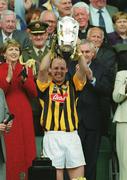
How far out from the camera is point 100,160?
39.3 feet

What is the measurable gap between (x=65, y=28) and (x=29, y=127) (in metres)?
1.70

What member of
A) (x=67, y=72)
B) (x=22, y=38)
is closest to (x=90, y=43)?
(x=67, y=72)

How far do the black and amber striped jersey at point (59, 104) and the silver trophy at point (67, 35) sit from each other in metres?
0.97

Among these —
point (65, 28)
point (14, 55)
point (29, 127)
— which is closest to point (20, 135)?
point (29, 127)

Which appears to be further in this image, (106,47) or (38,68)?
(106,47)

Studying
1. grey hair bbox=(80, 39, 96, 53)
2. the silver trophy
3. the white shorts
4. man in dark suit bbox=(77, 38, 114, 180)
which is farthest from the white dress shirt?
the silver trophy

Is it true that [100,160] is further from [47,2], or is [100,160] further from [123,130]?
[47,2]

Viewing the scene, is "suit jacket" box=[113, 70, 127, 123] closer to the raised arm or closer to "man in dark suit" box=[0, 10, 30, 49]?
the raised arm

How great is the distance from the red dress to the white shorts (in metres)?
0.42

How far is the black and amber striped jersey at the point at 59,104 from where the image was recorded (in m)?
10.7

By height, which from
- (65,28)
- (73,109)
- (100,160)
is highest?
(65,28)

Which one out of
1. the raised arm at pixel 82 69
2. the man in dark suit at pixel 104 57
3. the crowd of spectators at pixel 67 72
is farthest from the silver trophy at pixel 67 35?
the man in dark suit at pixel 104 57

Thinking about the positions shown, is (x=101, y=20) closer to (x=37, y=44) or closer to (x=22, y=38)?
(x=22, y=38)

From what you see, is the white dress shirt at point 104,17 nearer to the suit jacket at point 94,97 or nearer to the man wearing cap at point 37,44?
the man wearing cap at point 37,44
